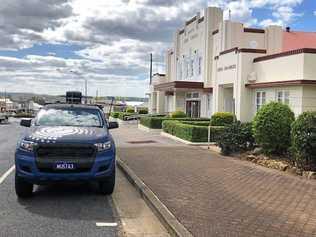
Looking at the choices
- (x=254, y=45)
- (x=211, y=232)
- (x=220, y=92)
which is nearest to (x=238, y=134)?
(x=211, y=232)

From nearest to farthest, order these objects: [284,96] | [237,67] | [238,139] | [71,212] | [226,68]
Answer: [71,212]
[238,139]
[284,96]
[237,67]
[226,68]

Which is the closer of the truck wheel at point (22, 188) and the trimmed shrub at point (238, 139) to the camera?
the truck wheel at point (22, 188)

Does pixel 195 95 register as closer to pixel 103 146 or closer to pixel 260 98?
pixel 260 98

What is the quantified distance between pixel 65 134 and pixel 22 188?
126 cm

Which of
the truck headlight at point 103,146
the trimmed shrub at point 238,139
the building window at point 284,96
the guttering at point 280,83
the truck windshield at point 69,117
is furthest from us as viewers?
the building window at point 284,96

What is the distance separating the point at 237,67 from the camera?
26.8 meters

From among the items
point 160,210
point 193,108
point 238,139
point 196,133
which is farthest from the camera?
point 193,108

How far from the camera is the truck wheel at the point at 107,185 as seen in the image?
9227mm

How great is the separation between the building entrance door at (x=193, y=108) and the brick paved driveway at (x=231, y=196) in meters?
23.9

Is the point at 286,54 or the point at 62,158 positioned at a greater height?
the point at 286,54

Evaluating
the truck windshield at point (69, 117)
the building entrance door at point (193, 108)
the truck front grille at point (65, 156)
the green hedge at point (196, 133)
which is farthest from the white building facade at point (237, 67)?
the truck front grille at point (65, 156)

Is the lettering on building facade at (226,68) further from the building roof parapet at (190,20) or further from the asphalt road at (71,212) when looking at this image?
the asphalt road at (71,212)

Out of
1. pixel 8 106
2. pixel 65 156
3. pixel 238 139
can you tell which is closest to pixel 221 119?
pixel 238 139

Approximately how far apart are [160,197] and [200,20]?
29933 millimetres
